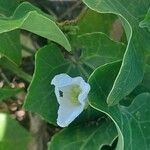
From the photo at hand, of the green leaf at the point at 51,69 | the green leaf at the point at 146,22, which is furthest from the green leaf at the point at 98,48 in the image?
the green leaf at the point at 146,22

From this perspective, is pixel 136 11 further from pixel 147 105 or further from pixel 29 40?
pixel 29 40

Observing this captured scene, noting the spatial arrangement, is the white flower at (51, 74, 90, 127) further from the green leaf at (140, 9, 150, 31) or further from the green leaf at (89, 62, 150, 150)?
the green leaf at (140, 9, 150, 31)

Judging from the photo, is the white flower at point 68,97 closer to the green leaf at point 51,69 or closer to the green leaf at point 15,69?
the green leaf at point 51,69

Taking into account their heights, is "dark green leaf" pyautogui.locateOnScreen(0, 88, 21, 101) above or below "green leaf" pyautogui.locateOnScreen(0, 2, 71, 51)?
below

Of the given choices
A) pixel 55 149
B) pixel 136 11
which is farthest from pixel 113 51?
pixel 55 149

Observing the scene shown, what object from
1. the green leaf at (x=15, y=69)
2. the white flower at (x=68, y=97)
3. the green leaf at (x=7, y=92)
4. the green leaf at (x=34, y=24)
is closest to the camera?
the green leaf at (x=34, y=24)

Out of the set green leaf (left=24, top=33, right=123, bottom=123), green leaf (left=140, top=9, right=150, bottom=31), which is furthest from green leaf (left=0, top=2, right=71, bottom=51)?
green leaf (left=140, top=9, right=150, bottom=31)
